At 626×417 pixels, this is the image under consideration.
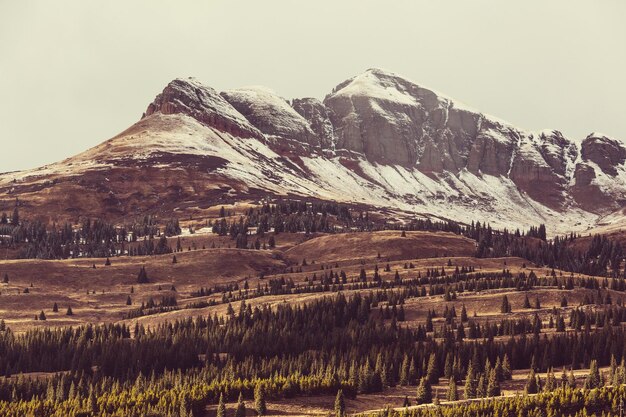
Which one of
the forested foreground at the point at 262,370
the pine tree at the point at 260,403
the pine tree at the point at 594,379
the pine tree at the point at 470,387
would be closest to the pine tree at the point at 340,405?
the forested foreground at the point at 262,370

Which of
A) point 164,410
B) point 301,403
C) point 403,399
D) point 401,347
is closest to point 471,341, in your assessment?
point 401,347

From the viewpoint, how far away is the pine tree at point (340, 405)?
433 ft

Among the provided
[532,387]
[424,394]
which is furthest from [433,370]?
[532,387]

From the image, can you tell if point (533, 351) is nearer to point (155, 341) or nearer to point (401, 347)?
point (401, 347)

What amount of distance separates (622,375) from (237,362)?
83.7m

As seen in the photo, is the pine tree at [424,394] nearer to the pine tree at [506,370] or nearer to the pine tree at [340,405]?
the pine tree at [340,405]

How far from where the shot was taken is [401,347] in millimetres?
194625

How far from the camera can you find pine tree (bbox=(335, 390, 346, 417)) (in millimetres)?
131875

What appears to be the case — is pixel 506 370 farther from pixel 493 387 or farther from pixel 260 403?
pixel 260 403

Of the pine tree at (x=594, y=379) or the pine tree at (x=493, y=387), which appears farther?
the pine tree at (x=493, y=387)

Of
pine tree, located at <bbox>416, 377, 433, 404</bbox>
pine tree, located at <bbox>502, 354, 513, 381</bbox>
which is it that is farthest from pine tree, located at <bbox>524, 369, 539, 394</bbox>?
pine tree, located at <bbox>416, 377, 433, 404</bbox>

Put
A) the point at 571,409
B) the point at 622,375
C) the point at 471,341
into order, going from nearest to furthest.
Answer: the point at 571,409 → the point at 622,375 → the point at 471,341

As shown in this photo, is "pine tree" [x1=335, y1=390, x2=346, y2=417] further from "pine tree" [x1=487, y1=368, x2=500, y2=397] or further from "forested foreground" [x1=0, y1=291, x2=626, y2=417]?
"pine tree" [x1=487, y1=368, x2=500, y2=397]

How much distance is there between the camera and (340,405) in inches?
5399
